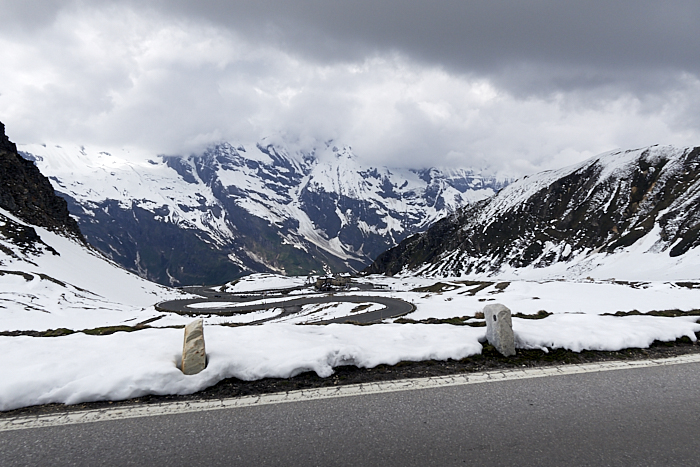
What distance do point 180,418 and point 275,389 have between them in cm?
206

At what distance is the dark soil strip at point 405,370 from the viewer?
7.74m

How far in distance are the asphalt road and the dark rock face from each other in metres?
139

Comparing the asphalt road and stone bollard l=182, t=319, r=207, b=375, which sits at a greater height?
stone bollard l=182, t=319, r=207, b=375

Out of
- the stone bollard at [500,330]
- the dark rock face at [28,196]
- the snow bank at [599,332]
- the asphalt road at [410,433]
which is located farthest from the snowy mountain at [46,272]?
the snow bank at [599,332]

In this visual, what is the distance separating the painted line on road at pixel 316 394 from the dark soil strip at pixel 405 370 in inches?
9.9

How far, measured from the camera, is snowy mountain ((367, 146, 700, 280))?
100 meters

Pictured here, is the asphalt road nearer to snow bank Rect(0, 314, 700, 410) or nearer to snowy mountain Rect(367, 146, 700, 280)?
snow bank Rect(0, 314, 700, 410)

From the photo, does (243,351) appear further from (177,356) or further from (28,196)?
(28,196)

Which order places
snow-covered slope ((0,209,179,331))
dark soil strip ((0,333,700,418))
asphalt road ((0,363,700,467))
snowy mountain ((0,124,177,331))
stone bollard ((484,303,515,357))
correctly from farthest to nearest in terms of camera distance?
snowy mountain ((0,124,177,331)), snow-covered slope ((0,209,179,331)), stone bollard ((484,303,515,357)), dark soil strip ((0,333,700,418)), asphalt road ((0,363,700,467))

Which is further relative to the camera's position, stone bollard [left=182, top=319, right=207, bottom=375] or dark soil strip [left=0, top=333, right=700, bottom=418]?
stone bollard [left=182, top=319, right=207, bottom=375]

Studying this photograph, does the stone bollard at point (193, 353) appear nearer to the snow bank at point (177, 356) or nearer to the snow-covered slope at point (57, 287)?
the snow bank at point (177, 356)

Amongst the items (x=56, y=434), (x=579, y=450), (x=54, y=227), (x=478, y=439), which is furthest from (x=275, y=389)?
(x=54, y=227)

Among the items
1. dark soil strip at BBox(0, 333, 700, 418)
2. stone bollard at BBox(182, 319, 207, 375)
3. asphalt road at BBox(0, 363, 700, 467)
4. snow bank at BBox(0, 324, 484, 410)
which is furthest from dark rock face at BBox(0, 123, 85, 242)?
asphalt road at BBox(0, 363, 700, 467)

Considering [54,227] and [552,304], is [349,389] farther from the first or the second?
[54,227]
